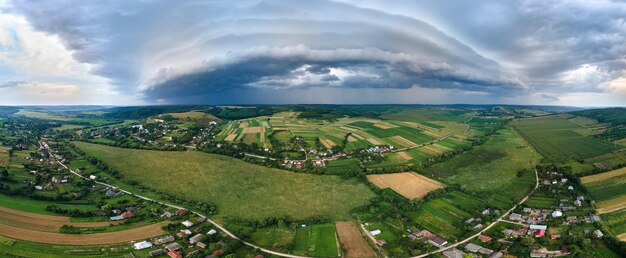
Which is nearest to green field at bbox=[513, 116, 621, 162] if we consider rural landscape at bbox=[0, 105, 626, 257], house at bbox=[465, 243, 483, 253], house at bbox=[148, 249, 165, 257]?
rural landscape at bbox=[0, 105, 626, 257]

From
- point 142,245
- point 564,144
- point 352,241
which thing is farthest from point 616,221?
point 142,245

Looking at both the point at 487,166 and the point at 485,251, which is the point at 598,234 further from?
the point at 487,166

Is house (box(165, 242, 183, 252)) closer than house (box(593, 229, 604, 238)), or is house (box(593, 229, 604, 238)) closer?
house (box(165, 242, 183, 252))

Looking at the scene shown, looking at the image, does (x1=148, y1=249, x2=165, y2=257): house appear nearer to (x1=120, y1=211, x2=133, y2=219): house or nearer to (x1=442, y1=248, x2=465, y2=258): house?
(x1=120, y1=211, x2=133, y2=219): house

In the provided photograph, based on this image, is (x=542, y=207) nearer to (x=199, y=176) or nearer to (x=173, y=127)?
(x=199, y=176)

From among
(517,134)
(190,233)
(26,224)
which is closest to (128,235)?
(190,233)

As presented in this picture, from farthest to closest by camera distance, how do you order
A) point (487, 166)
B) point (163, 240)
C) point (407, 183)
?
point (487, 166) < point (407, 183) < point (163, 240)
